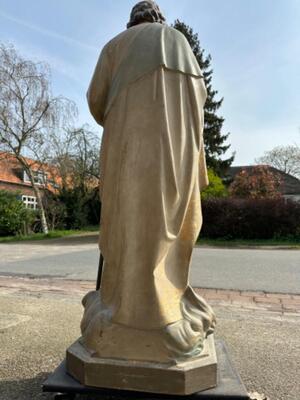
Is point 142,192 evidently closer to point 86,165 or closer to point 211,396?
point 211,396

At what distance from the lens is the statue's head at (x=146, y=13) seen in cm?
270

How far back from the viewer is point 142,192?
2336mm

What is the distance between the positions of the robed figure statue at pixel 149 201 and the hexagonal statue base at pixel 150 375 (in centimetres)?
5

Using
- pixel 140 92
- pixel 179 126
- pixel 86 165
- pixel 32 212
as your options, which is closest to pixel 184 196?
pixel 179 126

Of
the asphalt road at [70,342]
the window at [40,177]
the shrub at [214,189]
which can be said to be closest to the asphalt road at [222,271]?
the asphalt road at [70,342]

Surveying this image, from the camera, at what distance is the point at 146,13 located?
8.86 feet

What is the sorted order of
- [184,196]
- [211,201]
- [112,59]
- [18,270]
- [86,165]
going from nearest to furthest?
1. [184,196]
2. [112,59]
3. [18,270]
4. [211,201]
5. [86,165]

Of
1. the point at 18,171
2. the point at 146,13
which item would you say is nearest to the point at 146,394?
the point at 146,13

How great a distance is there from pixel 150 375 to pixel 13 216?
2466 cm

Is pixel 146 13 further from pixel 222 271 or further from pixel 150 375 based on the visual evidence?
pixel 222 271

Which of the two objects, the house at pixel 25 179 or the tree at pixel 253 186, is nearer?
the house at pixel 25 179

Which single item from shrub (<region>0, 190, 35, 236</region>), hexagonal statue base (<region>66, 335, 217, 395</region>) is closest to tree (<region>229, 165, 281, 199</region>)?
shrub (<region>0, 190, 35, 236</region>)

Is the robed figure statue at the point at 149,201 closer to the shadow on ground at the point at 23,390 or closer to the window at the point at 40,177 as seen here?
the shadow on ground at the point at 23,390

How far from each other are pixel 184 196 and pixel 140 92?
677mm
